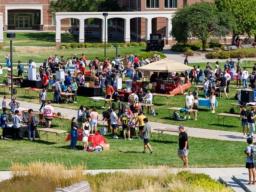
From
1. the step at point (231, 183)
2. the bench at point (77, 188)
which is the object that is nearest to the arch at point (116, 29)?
the step at point (231, 183)

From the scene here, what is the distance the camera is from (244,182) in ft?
78.5

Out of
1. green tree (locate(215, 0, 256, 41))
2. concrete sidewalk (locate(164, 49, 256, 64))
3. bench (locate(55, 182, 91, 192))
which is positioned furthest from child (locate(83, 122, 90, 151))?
green tree (locate(215, 0, 256, 41))

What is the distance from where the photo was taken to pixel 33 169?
2284 centimetres

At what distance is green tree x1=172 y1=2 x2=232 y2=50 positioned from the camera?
7238 centimetres

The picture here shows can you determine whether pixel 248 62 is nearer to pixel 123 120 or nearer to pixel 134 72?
pixel 134 72

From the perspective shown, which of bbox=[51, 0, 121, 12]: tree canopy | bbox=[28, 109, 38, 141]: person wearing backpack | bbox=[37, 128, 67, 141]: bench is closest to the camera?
bbox=[28, 109, 38, 141]: person wearing backpack

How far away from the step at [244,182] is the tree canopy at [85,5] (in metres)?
67.0

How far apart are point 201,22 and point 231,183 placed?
49.1 meters

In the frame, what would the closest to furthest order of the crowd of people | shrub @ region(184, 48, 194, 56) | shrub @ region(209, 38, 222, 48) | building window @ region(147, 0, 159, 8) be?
the crowd of people < shrub @ region(184, 48, 194, 56) < shrub @ region(209, 38, 222, 48) < building window @ region(147, 0, 159, 8)

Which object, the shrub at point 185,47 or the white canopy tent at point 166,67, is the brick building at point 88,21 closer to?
the shrub at point 185,47

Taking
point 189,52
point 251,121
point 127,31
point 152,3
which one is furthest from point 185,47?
point 251,121

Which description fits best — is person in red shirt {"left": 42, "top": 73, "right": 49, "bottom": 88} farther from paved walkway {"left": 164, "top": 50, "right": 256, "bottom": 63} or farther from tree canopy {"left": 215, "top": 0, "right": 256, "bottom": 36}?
tree canopy {"left": 215, "top": 0, "right": 256, "bottom": 36}

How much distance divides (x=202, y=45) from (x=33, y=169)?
54498 millimetres

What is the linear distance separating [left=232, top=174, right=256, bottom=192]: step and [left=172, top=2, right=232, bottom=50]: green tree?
48237 millimetres
